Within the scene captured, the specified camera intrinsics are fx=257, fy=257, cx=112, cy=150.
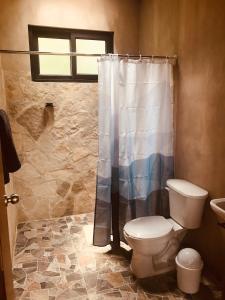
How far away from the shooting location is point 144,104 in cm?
238

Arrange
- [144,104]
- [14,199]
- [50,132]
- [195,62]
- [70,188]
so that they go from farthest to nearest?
[70,188], [50,132], [144,104], [195,62], [14,199]

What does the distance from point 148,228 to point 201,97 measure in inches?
46.9

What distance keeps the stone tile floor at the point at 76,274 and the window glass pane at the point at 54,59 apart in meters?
1.90

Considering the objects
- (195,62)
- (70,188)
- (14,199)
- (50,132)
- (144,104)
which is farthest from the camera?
(70,188)

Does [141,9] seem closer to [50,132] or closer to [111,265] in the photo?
[50,132]

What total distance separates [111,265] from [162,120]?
4.72ft

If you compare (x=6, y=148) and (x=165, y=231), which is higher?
(x=6, y=148)

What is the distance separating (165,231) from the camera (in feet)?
6.95

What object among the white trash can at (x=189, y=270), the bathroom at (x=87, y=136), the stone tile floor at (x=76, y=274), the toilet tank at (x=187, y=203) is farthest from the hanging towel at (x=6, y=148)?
the white trash can at (x=189, y=270)

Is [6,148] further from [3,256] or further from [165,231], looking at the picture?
[165,231]

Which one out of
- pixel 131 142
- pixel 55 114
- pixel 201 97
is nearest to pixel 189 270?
pixel 131 142

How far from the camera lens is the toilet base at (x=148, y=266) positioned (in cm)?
217

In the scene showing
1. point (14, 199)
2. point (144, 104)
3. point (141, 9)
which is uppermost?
point (141, 9)

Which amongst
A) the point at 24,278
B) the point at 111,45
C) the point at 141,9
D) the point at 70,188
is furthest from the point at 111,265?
the point at 141,9
